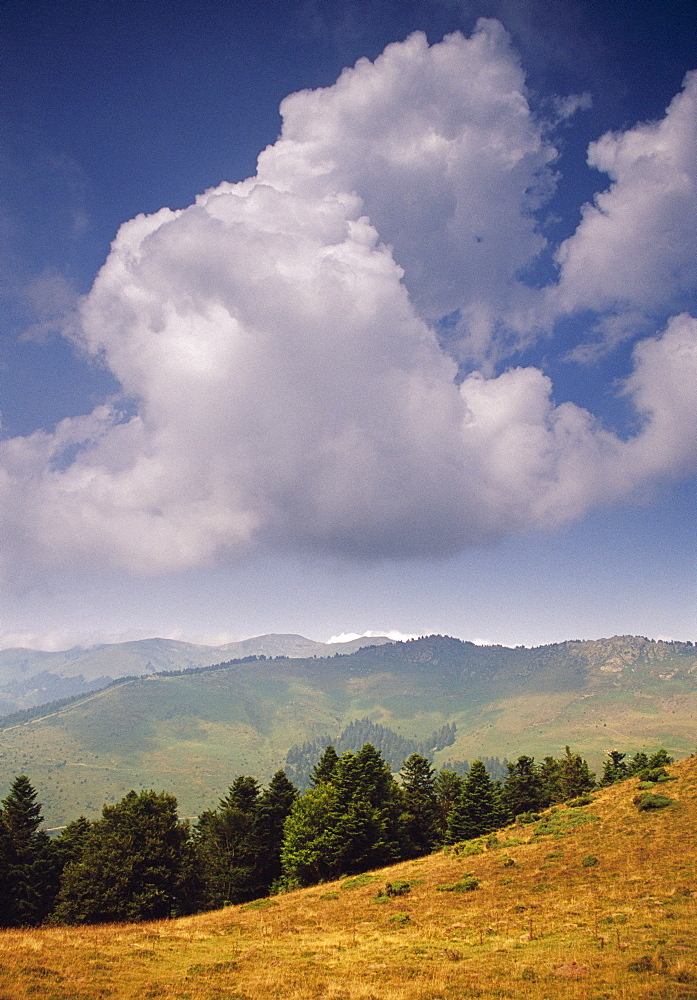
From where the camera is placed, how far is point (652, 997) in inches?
567

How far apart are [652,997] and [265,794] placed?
6452 centimetres

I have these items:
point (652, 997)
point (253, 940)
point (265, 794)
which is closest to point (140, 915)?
point (265, 794)

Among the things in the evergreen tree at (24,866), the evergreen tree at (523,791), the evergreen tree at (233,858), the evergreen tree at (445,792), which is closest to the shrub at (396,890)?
the evergreen tree at (233,858)

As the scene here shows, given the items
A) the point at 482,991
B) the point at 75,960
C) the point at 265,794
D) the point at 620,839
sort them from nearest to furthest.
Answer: the point at 482,991 → the point at 75,960 → the point at 620,839 → the point at 265,794

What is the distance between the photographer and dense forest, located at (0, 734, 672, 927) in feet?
165

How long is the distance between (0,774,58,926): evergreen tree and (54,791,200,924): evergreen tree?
33.7ft

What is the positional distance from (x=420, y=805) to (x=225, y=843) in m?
33.4

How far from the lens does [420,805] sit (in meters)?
79.9

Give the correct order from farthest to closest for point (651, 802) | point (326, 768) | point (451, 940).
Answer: point (326, 768) < point (651, 802) < point (451, 940)

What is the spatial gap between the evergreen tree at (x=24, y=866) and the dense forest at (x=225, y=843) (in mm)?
125

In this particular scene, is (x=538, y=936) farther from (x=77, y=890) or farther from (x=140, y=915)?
(x=77, y=890)

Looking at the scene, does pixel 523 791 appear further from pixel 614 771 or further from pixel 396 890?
pixel 396 890

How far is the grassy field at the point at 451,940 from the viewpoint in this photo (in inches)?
691

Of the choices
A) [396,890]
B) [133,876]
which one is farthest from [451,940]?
[133,876]
